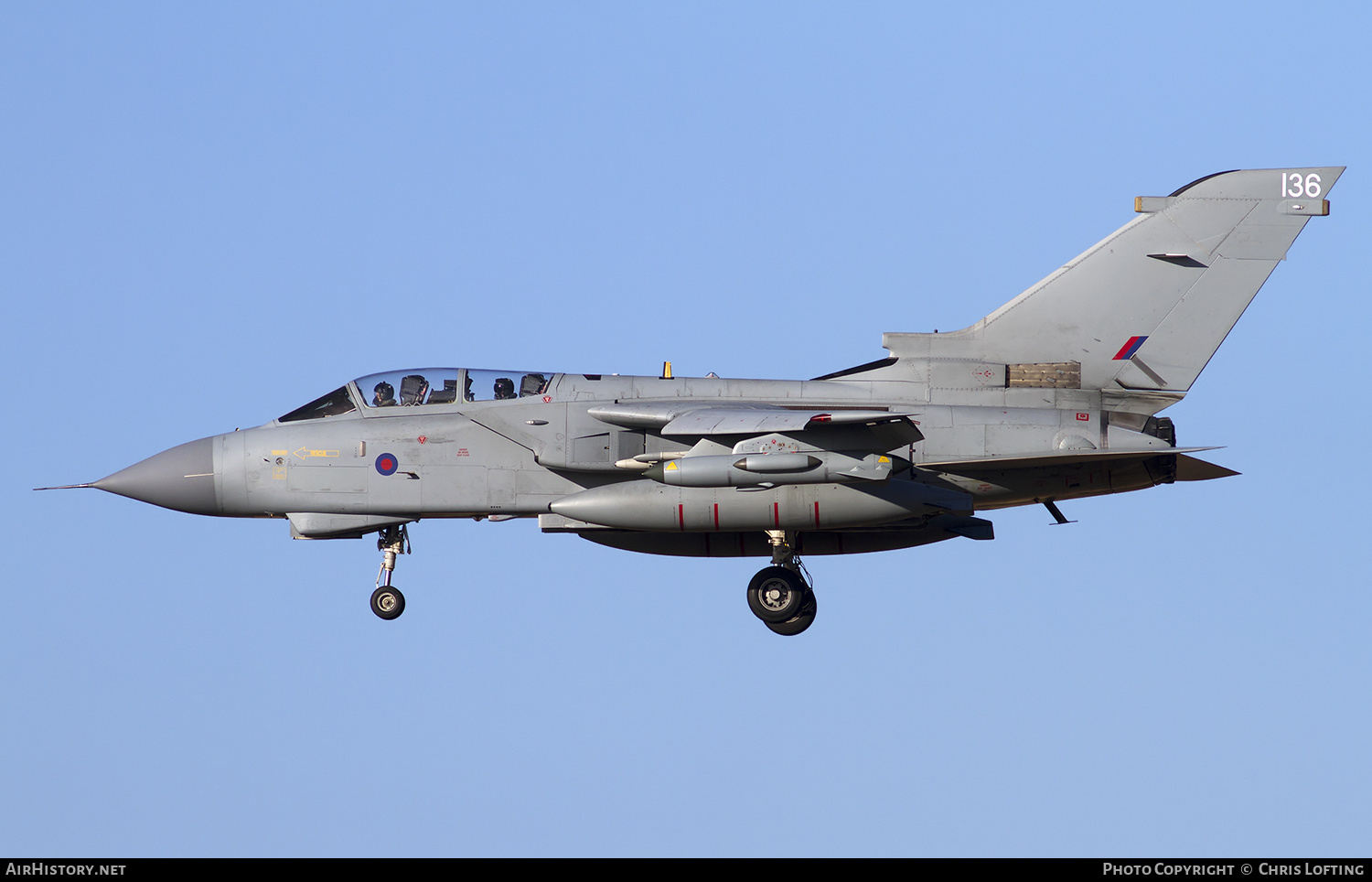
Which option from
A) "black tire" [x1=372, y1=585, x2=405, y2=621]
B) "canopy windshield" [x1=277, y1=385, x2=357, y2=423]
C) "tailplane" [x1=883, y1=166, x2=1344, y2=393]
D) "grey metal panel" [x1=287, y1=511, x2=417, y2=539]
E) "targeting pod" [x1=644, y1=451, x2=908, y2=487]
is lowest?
"black tire" [x1=372, y1=585, x2=405, y2=621]

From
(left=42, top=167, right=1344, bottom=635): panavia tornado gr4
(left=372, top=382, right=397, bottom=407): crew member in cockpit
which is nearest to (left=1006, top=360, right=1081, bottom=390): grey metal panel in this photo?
(left=42, top=167, right=1344, bottom=635): panavia tornado gr4

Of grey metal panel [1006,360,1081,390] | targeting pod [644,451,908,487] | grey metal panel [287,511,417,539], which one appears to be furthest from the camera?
grey metal panel [287,511,417,539]

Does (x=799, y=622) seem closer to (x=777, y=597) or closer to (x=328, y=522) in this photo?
(x=777, y=597)

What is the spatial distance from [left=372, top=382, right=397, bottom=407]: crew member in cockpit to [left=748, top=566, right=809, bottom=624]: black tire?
5246 mm

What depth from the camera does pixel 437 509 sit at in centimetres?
2109

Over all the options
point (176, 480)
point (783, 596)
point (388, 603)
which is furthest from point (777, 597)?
point (176, 480)

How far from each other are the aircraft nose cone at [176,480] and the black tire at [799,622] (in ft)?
24.1

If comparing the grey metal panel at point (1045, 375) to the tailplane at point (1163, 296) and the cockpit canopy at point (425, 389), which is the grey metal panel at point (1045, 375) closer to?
the tailplane at point (1163, 296)

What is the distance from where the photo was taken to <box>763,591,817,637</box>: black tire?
70.2 feet

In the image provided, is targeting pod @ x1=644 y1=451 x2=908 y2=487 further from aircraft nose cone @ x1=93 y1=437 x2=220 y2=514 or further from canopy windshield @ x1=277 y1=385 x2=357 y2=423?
aircraft nose cone @ x1=93 y1=437 x2=220 y2=514

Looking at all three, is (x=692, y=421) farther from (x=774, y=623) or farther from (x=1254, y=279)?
(x=1254, y=279)
